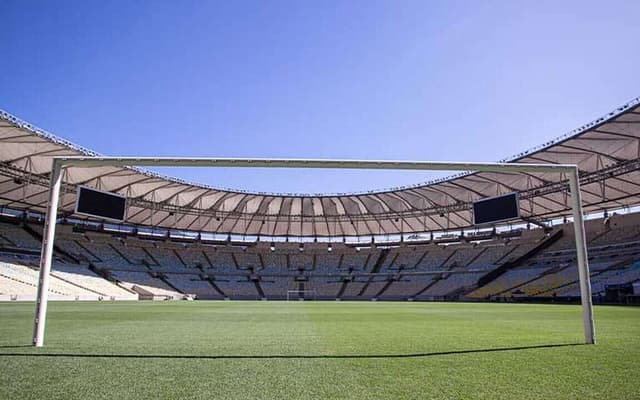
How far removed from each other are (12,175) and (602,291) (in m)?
46.2

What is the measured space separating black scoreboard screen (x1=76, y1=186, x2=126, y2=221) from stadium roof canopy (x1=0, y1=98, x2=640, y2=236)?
1.99 metres

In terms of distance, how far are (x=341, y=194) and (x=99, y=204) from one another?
76.0 feet

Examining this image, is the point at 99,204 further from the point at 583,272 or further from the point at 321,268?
the point at 583,272

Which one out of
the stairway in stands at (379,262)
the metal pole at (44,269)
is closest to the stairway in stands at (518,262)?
the stairway in stands at (379,262)

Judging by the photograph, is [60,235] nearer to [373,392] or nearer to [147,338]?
[147,338]

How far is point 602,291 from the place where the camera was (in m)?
31.8

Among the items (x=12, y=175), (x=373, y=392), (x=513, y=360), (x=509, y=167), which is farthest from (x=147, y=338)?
(x=12, y=175)

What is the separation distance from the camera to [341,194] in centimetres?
4475

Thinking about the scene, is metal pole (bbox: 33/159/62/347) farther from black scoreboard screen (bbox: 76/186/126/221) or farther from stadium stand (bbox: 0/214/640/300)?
black scoreboard screen (bbox: 76/186/126/221)

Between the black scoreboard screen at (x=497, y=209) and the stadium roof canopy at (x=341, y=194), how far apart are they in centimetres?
173

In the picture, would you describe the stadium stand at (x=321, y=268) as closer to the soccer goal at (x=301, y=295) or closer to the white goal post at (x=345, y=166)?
the soccer goal at (x=301, y=295)

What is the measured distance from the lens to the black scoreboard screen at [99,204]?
107ft

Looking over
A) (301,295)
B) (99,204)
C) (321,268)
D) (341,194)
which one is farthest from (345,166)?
(321,268)

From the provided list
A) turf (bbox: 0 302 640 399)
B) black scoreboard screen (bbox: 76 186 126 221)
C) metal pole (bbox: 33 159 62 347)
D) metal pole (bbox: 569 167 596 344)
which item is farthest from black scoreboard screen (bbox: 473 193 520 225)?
metal pole (bbox: 33 159 62 347)
